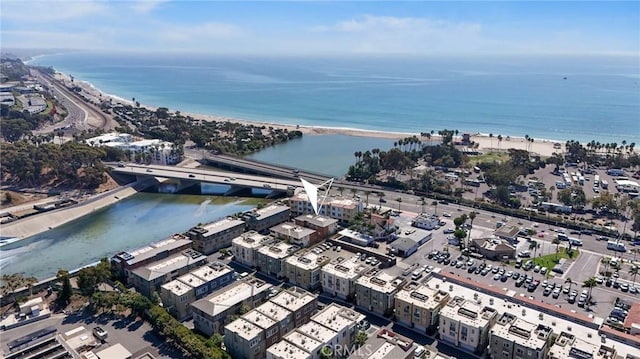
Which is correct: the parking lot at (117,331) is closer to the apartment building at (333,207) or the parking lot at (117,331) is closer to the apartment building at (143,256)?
the apartment building at (143,256)

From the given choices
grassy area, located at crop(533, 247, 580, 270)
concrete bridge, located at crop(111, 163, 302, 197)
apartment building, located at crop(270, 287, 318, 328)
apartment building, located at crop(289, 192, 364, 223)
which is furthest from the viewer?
concrete bridge, located at crop(111, 163, 302, 197)

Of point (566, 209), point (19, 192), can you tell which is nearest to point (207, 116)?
point (19, 192)

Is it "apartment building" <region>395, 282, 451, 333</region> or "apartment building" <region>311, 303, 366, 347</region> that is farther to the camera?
"apartment building" <region>395, 282, 451, 333</region>

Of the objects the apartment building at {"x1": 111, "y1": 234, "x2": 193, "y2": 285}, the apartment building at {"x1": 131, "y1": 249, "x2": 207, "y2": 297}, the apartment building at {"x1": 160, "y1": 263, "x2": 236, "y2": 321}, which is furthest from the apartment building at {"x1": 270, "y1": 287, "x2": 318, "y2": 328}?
the apartment building at {"x1": 111, "y1": 234, "x2": 193, "y2": 285}

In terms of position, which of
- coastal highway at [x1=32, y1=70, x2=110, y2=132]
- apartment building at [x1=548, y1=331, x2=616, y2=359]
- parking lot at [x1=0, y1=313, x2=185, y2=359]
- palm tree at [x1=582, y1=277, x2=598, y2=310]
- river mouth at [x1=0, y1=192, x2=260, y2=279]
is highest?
coastal highway at [x1=32, y1=70, x2=110, y2=132]

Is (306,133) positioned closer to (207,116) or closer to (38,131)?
(207,116)

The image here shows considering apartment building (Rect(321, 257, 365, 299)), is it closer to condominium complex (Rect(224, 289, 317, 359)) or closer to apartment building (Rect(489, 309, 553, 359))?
condominium complex (Rect(224, 289, 317, 359))

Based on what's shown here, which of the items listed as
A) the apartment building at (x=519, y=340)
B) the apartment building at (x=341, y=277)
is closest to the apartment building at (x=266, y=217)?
the apartment building at (x=341, y=277)
